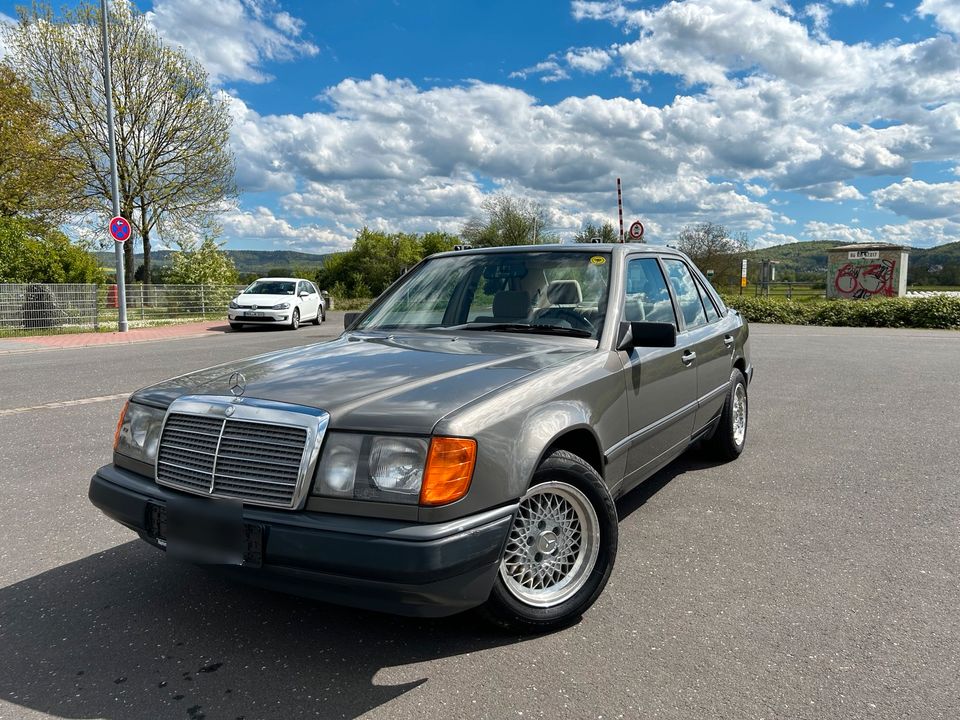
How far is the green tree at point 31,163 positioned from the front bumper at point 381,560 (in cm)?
2998

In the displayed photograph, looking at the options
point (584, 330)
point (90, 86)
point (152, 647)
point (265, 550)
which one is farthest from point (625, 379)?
point (90, 86)

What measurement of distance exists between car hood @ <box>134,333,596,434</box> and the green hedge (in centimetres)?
2104

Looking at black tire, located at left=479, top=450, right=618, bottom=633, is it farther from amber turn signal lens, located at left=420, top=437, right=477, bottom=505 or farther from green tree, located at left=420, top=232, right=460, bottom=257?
green tree, located at left=420, top=232, right=460, bottom=257

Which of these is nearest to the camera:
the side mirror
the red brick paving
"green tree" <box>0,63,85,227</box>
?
the side mirror

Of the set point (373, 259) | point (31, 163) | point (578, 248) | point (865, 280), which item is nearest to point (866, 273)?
point (865, 280)

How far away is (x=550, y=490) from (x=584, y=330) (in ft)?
3.53

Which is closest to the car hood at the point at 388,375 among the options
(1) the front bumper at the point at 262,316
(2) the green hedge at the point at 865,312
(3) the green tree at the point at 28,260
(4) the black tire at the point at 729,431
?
(4) the black tire at the point at 729,431

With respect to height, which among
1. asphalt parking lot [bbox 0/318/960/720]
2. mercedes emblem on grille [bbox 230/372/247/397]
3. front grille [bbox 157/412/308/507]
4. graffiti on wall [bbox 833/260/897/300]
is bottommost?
asphalt parking lot [bbox 0/318/960/720]

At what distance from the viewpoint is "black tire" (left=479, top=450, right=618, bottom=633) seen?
266cm

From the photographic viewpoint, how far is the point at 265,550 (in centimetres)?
237

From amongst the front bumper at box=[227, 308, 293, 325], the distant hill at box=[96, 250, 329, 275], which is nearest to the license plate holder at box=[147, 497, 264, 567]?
the front bumper at box=[227, 308, 293, 325]

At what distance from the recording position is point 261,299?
21.0m

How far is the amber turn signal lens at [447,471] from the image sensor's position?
2320 mm

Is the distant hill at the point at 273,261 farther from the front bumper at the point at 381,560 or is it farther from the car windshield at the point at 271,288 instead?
the front bumper at the point at 381,560
